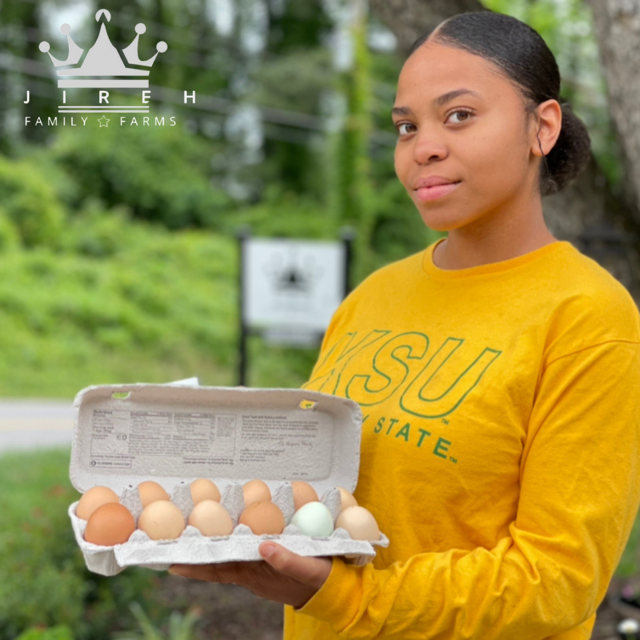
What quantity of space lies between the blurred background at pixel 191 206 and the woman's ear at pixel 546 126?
5.64 ft

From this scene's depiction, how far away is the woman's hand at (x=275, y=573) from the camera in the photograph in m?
1.13

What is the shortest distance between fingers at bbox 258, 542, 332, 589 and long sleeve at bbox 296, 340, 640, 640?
2cm

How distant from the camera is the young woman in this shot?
114cm

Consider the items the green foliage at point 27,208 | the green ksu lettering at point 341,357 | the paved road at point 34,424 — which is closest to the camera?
the green ksu lettering at point 341,357

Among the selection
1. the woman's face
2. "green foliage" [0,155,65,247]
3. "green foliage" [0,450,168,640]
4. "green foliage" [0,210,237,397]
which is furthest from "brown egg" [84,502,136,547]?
"green foliage" [0,155,65,247]

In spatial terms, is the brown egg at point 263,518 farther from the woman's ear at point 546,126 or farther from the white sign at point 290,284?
the white sign at point 290,284

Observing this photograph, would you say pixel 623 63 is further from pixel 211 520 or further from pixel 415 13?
pixel 211 520

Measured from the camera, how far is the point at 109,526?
3.87 feet

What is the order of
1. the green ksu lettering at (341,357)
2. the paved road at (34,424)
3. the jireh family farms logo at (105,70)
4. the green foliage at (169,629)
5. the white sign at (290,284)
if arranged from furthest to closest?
the paved road at (34,424)
the white sign at (290,284)
the green foliage at (169,629)
the jireh family farms logo at (105,70)
the green ksu lettering at (341,357)

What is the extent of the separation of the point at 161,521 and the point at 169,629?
2721mm

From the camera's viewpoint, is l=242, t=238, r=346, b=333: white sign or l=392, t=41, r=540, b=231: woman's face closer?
l=392, t=41, r=540, b=231: woman's face

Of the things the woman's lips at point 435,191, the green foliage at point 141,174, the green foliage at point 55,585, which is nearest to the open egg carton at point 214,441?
the woman's lips at point 435,191

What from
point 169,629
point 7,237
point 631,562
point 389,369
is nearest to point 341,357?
point 389,369

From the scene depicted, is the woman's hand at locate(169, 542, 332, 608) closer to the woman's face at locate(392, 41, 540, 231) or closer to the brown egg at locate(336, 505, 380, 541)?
the brown egg at locate(336, 505, 380, 541)
